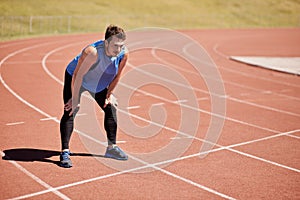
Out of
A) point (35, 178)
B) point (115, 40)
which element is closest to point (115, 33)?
point (115, 40)

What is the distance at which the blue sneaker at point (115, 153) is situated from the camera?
7.10 metres

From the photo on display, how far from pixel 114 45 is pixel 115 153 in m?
1.90

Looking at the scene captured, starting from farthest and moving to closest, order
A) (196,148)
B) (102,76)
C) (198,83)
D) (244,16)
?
1. (244,16)
2. (198,83)
3. (196,148)
4. (102,76)

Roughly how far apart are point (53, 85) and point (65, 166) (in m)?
6.76

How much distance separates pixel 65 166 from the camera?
659cm

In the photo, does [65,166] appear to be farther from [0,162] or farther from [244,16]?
[244,16]

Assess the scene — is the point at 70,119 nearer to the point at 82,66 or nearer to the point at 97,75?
the point at 97,75

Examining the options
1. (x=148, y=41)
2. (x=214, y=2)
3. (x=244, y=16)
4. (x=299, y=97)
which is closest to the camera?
(x=299, y=97)

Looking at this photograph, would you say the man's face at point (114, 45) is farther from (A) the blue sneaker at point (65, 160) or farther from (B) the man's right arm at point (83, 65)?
(A) the blue sneaker at point (65, 160)

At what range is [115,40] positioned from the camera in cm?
604

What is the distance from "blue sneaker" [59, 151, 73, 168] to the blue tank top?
3.28 feet

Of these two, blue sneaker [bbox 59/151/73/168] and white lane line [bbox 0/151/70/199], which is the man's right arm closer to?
blue sneaker [bbox 59/151/73/168]

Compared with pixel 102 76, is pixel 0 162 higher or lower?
lower

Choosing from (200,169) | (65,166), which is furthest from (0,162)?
(200,169)
